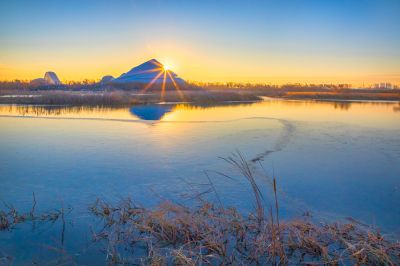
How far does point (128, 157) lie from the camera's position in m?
5.96

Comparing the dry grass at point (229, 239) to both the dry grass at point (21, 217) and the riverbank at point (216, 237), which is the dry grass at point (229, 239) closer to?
the riverbank at point (216, 237)

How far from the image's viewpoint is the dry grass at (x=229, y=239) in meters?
2.50

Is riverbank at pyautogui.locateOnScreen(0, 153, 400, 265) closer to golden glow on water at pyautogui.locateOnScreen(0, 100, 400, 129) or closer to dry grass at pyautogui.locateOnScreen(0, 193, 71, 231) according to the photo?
dry grass at pyautogui.locateOnScreen(0, 193, 71, 231)

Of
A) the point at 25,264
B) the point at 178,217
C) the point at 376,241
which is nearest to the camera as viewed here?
the point at 25,264

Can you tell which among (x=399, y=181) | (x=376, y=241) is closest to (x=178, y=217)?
(x=376, y=241)

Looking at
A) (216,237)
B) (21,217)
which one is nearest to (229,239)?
(216,237)

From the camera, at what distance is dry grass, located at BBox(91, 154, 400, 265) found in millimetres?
2499

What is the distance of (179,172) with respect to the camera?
495 centimetres

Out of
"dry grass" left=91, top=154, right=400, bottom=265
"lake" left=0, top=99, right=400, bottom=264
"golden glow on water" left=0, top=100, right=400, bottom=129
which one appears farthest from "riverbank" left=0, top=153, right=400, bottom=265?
"golden glow on water" left=0, top=100, right=400, bottom=129

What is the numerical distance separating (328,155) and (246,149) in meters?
1.60

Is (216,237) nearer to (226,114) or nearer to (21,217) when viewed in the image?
(21,217)

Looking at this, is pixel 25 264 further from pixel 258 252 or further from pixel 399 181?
pixel 399 181

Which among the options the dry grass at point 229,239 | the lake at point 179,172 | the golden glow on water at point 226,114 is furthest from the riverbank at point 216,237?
the golden glow on water at point 226,114

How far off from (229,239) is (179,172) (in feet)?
7.03
